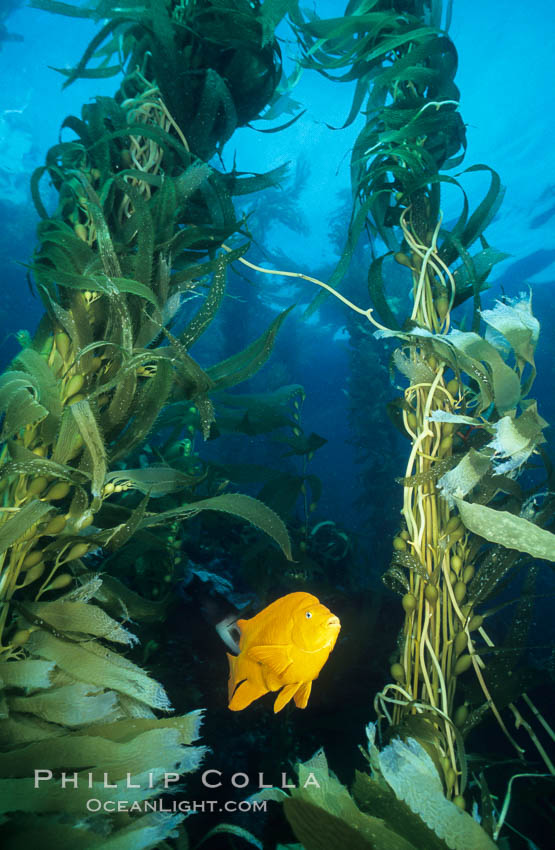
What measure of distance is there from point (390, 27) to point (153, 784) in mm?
2893

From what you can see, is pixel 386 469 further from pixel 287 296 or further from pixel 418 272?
pixel 287 296

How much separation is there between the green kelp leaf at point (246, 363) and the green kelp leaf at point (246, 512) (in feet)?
1.35

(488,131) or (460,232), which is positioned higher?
(488,131)

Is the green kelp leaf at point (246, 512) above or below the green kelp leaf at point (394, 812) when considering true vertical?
above

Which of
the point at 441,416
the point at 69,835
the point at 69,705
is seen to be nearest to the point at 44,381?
the point at 69,705

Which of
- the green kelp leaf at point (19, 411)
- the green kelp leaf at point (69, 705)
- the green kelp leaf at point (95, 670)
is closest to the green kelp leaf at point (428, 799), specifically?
the green kelp leaf at point (95, 670)

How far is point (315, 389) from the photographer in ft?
97.5

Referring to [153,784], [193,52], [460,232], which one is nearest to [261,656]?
[153,784]

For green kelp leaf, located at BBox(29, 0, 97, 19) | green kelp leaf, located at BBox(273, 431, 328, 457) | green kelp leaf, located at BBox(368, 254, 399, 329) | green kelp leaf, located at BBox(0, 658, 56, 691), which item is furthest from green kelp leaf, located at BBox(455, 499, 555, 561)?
green kelp leaf, located at BBox(29, 0, 97, 19)

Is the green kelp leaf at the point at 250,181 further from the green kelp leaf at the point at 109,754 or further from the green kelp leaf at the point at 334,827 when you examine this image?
the green kelp leaf at the point at 334,827

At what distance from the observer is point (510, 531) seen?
0.91 metres

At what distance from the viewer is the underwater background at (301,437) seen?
1.53 m

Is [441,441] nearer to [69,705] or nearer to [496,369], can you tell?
[496,369]

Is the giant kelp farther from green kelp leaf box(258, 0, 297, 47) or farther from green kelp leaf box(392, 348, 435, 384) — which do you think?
green kelp leaf box(258, 0, 297, 47)
